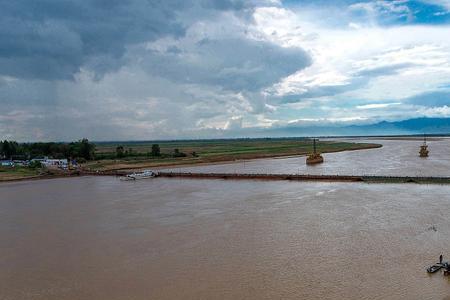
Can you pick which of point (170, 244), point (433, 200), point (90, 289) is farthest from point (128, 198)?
point (433, 200)

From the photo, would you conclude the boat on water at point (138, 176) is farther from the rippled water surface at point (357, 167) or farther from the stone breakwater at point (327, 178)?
the rippled water surface at point (357, 167)

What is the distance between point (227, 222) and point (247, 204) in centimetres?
495

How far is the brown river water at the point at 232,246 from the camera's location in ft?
37.6

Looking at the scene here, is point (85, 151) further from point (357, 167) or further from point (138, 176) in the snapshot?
point (357, 167)

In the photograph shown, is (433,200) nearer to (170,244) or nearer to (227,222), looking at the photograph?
(227,222)

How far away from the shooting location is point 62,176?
148 ft

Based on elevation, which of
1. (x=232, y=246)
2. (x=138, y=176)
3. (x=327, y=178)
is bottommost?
(x=232, y=246)

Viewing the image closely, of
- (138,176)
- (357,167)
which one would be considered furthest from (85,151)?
(357,167)

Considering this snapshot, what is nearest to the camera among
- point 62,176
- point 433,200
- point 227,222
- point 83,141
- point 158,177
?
point 227,222

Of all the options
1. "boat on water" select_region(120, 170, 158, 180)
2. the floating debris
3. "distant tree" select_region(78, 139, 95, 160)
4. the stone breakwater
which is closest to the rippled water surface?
the stone breakwater

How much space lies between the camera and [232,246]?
50.2ft

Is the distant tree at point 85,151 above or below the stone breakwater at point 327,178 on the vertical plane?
above

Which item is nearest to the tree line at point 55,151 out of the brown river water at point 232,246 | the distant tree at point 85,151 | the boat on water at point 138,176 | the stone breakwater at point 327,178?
the distant tree at point 85,151

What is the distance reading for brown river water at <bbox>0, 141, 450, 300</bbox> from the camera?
1146 centimetres
